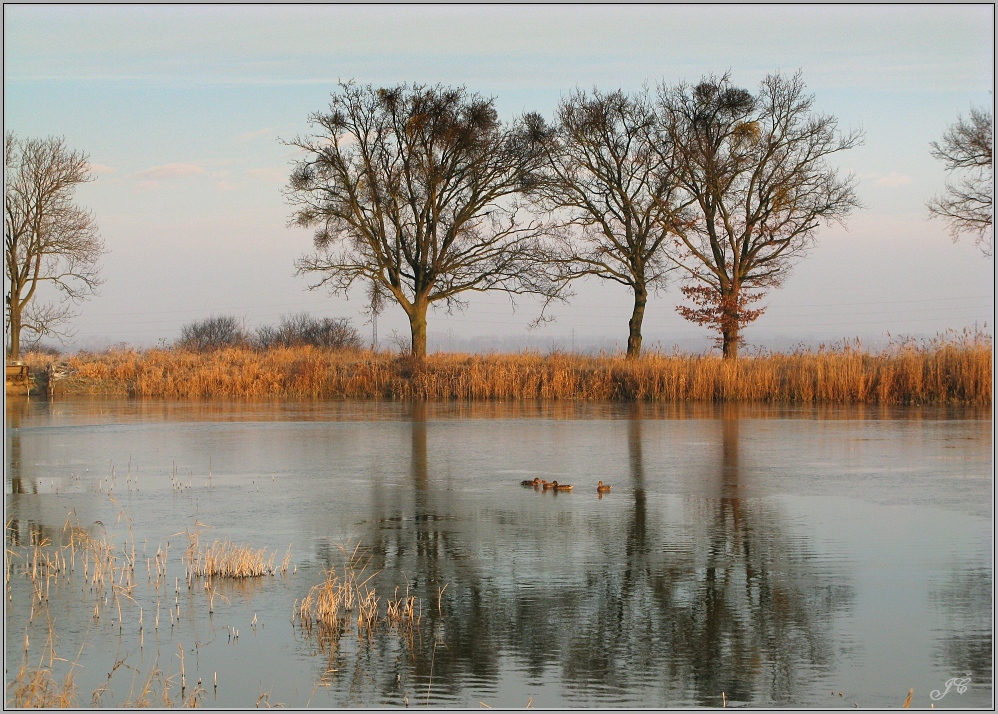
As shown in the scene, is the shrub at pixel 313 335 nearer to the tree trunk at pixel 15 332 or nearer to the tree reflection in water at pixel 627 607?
the tree trunk at pixel 15 332

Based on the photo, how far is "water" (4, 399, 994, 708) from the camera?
240 inches

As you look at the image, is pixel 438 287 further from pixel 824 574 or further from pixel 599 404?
pixel 824 574

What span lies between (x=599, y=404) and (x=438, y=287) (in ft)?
47.9

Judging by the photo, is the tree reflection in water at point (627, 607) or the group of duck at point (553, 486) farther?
the group of duck at point (553, 486)

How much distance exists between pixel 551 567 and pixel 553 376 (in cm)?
2413

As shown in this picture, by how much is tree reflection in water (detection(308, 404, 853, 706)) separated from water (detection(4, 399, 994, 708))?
0.03 meters

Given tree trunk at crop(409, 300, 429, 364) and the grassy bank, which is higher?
tree trunk at crop(409, 300, 429, 364)

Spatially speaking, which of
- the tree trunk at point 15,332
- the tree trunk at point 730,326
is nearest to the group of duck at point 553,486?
the tree trunk at point 730,326

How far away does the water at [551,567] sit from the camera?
611cm

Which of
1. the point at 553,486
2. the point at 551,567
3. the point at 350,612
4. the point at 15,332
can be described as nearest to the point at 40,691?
the point at 350,612

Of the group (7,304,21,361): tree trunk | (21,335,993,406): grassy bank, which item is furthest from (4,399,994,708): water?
(7,304,21,361): tree trunk

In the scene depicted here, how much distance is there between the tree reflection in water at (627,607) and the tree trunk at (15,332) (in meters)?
36.4

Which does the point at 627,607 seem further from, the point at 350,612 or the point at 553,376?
the point at 553,376

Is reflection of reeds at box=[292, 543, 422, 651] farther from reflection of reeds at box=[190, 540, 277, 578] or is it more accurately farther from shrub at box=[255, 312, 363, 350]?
shrub at box=[255, 312, 363, 350]
